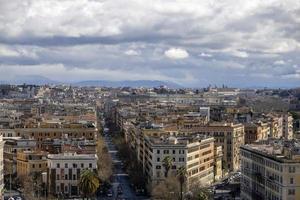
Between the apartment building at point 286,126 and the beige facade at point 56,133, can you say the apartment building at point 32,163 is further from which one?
the apartment building at point 286,126

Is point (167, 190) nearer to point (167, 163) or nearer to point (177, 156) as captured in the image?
point (167, 163)

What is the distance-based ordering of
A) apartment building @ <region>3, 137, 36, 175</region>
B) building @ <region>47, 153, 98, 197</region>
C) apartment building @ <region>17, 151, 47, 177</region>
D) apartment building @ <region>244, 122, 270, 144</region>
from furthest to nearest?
apartment building @ <region>244, 122, 270, 144</region>
apartment building @ <region>3, 137, 36, 175</region>
apartment building @ <region>17, 151, 47, 177</region>
building @ <region>47, 153, 98, 197</region>

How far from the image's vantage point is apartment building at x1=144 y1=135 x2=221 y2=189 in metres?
95.9

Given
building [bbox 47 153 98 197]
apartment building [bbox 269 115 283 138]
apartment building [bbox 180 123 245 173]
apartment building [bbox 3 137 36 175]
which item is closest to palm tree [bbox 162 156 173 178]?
building [bbox 47 153 98 197]

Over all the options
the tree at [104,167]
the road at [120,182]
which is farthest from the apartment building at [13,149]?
the road at [120,182]

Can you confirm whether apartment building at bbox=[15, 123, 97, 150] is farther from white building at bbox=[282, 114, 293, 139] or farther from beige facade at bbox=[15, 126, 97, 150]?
white building at bbox=[282, 114, 293, 139]

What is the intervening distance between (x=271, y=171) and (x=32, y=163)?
3273 cm

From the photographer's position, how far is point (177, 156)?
96.2 m

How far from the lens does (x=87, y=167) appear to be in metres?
94.4

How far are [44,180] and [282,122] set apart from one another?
78293mm

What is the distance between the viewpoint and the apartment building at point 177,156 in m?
95.9

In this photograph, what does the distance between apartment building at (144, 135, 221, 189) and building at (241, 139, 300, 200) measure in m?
8.38

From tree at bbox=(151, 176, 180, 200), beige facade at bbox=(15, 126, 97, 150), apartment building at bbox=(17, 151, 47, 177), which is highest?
beige facade at bbox=(15, 126, 97, 150)

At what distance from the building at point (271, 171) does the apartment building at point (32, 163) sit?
24519mm
